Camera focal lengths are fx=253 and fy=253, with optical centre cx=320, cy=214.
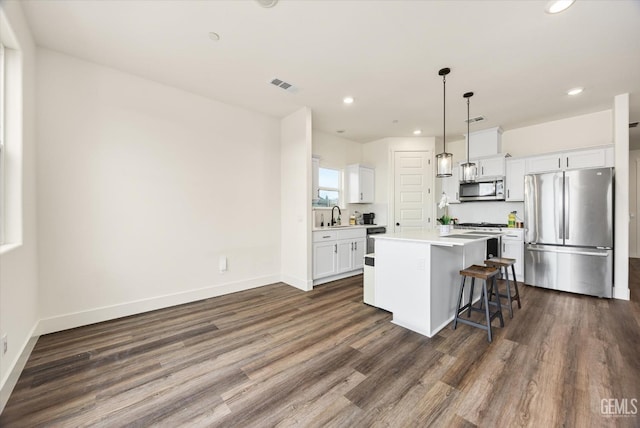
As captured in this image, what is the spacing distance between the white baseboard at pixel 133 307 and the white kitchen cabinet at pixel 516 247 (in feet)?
14.4

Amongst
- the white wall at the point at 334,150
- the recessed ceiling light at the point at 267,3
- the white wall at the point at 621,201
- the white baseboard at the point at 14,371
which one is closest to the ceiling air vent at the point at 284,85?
the recessed ceiling light at the point at 267,3

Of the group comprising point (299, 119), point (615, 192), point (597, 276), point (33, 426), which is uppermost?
point (299, 119)

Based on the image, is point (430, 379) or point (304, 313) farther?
point (304, 313)

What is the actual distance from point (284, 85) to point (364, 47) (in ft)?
3.96

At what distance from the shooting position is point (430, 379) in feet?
6.23

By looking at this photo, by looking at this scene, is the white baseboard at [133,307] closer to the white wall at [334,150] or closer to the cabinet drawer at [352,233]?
the cabinet drawer at [352,233]

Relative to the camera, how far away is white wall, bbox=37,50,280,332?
2.66 meters

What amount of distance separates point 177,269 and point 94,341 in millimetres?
1107

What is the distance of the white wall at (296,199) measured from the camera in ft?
13.3

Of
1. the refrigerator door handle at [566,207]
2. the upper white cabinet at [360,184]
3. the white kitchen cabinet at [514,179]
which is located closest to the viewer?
the refrigerator door handle at [566,207]

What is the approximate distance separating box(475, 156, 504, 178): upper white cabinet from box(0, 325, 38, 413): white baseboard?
6.57 m

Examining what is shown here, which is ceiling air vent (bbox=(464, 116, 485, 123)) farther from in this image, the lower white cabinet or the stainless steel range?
the lower white cabinet

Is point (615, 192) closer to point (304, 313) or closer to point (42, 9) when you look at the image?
point (304, 313)

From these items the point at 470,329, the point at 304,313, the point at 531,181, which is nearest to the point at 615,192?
the point at 531,181
